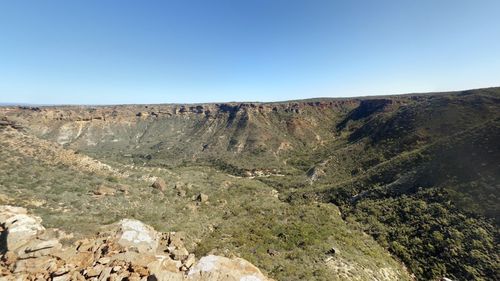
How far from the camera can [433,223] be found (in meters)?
31.4

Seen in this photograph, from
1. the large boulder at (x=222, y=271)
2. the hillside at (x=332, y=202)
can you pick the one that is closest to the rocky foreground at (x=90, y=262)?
the large boulder at (x=222, y=271)

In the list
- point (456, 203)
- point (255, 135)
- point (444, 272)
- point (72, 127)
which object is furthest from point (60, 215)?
point (72, 127)

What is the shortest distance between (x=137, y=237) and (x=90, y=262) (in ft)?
16.0

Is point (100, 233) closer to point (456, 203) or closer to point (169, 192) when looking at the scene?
point (169, 192)

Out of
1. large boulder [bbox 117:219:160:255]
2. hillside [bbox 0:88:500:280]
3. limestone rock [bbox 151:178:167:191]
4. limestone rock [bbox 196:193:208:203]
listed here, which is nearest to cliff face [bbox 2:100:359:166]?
hillside [bbox 0:88:500:280]

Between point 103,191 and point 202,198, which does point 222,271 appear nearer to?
point 103,191

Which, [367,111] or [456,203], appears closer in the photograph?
[456,203]

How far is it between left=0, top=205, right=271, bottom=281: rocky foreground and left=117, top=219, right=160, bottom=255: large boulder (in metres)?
0.16

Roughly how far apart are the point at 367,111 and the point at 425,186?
9032 centimetres

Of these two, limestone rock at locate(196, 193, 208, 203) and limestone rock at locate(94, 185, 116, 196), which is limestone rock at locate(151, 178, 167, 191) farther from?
limestone rock at locate(94, 185, 116, 196)

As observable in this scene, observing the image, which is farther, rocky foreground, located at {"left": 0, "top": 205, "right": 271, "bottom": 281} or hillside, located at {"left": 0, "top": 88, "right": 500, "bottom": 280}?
hillside, located at {"left": 0, "top": 88, "right": 500, "bottom": 280}

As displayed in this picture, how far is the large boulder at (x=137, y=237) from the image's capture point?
1741 centimetres

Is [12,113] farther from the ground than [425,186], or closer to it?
farther from the ground

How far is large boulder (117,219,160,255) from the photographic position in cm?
1741
